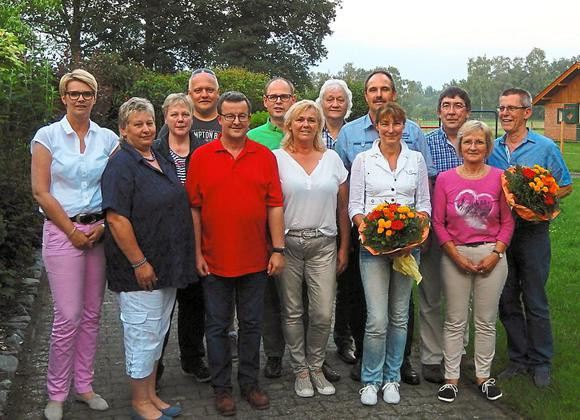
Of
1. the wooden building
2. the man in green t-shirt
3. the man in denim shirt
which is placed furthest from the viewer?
the wooden building

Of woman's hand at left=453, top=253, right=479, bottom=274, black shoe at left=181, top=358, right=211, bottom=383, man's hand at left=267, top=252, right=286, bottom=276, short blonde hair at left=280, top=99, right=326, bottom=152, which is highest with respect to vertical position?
short blonde hair at left=280, top=99, right=326, bottom=152

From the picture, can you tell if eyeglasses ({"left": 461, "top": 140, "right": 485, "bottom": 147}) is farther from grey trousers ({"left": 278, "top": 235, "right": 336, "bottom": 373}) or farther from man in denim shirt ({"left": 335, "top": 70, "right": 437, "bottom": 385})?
grey trousers ({"left": 278, "top": 235, "right": 336, "bottom": 373})

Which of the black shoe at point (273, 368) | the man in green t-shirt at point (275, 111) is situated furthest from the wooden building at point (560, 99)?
the black shoe at point (273, 368)

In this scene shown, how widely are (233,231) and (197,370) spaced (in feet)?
5.03

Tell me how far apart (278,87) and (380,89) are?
937mm

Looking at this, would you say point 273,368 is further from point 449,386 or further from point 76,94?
point 76,94

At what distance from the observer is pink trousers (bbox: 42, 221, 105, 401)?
4.55 meters

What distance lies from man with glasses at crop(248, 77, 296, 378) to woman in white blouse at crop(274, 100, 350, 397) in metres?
0.27

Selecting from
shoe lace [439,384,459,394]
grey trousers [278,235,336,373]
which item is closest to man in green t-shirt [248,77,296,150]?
grey trousers [278,235,336,373]

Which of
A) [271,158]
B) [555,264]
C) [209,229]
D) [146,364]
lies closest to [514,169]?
[271,158]

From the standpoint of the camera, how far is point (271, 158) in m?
4.88

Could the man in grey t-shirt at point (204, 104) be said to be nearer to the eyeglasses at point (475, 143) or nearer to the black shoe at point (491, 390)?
the eyeglasses at point (475, 143)

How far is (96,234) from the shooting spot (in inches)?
180

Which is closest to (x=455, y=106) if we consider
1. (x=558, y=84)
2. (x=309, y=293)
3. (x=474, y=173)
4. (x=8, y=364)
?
(x=474, y=173)
